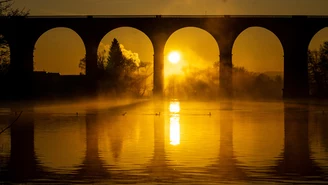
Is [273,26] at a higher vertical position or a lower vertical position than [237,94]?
higher

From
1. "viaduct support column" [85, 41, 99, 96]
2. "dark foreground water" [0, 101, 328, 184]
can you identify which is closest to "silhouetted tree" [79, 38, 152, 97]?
"viaduct support column" [85, 41, 99, 96]

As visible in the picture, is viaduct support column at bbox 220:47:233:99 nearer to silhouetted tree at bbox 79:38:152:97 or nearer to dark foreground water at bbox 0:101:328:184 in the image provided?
silhouetted tree at bbox 79:38:152:97

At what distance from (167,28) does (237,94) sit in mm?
32370

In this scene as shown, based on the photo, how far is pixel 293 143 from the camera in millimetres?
21641

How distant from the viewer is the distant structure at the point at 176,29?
64.8 m

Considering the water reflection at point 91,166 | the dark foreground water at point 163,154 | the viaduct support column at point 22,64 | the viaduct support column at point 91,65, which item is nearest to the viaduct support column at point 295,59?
the viaduct support column at point 91,65

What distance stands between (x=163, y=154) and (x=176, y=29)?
47.3 metres


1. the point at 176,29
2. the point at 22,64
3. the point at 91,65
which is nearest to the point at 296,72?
the point at 176,29

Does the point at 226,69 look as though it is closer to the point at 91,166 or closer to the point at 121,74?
the point at 121,74

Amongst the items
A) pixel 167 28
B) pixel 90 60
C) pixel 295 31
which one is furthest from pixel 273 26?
pixel 90 60

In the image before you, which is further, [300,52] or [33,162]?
[300,52]

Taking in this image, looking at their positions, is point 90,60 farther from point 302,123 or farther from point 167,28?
point 302,123

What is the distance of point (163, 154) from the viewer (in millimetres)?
18438

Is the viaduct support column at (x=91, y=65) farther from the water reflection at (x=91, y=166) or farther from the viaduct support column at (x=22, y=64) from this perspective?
the water reflection at (x=91, y=166)
